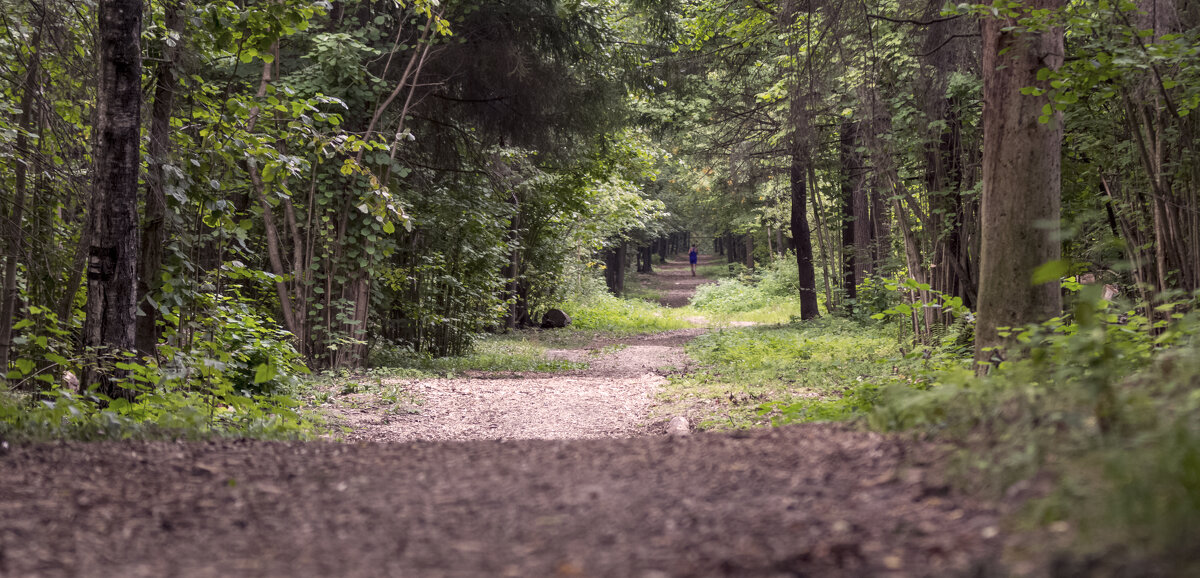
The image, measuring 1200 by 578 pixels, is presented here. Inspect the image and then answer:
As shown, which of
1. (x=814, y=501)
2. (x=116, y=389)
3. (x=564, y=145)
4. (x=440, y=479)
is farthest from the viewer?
(x=564, y=145)

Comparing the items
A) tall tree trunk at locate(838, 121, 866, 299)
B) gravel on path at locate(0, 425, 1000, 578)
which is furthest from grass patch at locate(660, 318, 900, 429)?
gravel on path at locate(0, 425, 1000, 578)

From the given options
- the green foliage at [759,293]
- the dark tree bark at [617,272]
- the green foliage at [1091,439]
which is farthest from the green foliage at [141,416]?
the dark tree bark at [617,272]

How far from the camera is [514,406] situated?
8.94 m

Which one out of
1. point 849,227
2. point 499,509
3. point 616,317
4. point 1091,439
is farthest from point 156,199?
point 616,317

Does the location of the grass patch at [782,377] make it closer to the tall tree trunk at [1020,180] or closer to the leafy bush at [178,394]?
the tall tree trunk at [1020,180]

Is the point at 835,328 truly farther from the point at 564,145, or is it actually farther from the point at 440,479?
the point at 440,479

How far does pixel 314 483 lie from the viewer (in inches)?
139

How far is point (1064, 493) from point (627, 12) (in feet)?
42.8

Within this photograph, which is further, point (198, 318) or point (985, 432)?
point (198, 318)

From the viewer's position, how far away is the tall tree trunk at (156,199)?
633cm

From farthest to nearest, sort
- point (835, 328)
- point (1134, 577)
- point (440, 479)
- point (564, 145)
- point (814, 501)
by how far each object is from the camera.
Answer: point (835, 328) → point (564, 145) → point (440, 479) → point (814, 501) → point (1134, 577)

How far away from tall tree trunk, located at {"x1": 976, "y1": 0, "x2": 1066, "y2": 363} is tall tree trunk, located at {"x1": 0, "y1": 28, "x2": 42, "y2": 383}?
22.9ft

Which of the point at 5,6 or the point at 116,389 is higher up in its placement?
the point at 5,6

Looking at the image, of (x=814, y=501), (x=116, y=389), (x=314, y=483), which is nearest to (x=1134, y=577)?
(x=814, y=501)
